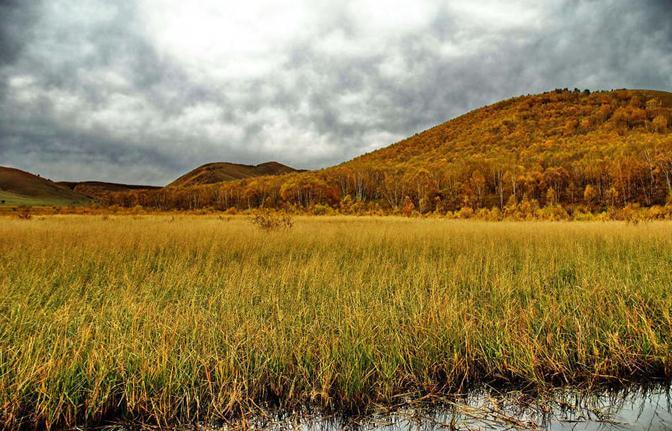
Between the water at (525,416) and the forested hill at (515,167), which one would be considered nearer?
the water at (525,416)

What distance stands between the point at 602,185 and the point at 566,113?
40386 mm

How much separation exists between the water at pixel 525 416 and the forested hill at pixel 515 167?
34.3 m

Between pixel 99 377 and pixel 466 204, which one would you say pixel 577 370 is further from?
pixel 466 204

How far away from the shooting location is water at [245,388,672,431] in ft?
7.22

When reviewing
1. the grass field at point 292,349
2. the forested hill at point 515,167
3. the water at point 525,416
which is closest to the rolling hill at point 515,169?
the forested hill at point 515,167

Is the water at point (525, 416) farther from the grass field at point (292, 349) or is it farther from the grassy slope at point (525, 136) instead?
the grassy slope at point (525, 136)

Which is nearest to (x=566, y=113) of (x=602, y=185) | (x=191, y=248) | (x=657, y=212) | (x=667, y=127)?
(x=667, y=127)

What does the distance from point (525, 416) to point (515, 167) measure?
4766 centimetres

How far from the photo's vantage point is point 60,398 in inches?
84.8

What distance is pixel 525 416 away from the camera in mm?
2312

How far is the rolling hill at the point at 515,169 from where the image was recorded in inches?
1443

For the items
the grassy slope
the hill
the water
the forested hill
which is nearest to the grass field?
the water

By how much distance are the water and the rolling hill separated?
29.8m

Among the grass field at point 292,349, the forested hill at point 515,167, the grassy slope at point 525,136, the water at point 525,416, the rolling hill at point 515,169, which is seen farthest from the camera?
the grassy slope at point 525,136
